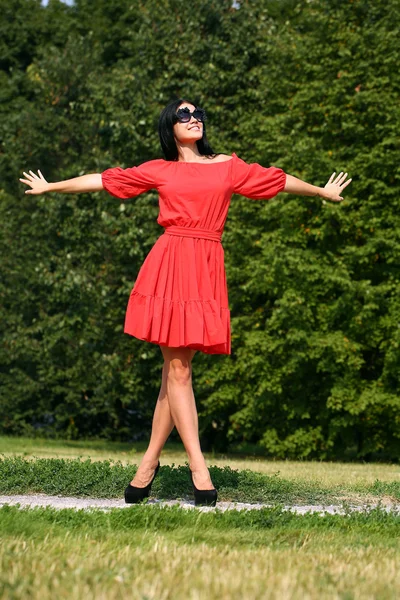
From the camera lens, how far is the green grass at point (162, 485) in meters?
5.94

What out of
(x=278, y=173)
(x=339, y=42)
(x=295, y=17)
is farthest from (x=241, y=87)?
(x=278, y=173)

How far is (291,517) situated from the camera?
15.5 feet

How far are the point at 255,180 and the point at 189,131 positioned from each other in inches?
20.1

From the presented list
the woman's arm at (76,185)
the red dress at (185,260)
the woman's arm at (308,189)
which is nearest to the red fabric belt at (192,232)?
the red dress at (185,260)

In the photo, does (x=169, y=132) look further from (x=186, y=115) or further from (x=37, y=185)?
(x=37, y=185)

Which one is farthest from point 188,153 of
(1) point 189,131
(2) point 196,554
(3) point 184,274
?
(2) point 196,554

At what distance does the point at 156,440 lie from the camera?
565cm

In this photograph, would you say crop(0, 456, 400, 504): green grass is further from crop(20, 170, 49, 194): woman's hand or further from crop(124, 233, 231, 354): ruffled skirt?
crop(20, 170, 49, 194): woman's hand

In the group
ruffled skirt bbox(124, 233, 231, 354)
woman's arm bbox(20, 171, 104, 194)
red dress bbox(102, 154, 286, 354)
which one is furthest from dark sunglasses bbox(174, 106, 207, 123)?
ruffled skirt bbox(124, 233, 231, 354)

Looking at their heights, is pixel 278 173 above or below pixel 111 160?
below

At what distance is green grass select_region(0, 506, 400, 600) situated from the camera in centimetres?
309

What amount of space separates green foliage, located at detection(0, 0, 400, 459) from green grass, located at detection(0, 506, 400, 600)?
1117 centimetres

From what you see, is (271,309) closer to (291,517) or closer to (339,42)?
(339,42)

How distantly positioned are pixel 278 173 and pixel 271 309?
468 inches
